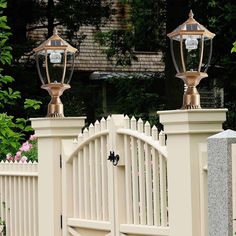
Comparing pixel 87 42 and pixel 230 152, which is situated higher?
pixel 87 42

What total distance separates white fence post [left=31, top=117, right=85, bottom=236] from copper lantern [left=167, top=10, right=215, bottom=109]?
1.63 metres

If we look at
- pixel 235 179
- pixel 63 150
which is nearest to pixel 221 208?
pixel 235 179

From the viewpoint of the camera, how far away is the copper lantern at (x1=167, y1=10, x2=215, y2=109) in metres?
8.59

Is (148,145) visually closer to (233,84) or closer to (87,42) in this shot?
(233,84)

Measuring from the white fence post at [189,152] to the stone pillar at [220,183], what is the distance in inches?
13.0

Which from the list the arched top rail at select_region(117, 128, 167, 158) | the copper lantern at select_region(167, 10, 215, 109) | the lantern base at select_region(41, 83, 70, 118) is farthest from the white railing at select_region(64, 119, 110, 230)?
the copper lantern at select_region(167, 10, 215, 109)

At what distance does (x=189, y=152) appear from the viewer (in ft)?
25.4

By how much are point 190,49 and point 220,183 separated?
72.4 inches

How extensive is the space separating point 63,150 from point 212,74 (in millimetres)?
15121

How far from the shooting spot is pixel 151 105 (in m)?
25.1

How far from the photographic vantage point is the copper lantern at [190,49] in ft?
28.2

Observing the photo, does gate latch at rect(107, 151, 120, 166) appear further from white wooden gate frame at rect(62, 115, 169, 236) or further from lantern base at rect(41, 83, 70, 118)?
lantern base at rect(41, 83, 70, 118)

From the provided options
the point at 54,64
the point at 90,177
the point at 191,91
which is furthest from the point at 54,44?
the point at 191,91

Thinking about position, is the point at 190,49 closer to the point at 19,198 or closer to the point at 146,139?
the point at 146,139
